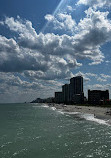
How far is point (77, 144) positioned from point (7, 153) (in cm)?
Answer: 1028

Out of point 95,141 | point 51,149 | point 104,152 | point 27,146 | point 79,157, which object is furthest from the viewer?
point 95,141

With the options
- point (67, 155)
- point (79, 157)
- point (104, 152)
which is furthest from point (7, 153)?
point (104, 152)

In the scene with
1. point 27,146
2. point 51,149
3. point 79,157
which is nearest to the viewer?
point 79,157

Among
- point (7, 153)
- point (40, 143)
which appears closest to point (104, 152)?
point (40, 143)

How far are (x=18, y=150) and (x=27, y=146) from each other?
232cm

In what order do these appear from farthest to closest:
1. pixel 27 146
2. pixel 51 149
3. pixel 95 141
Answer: pixel 95 141 → pixel 27 146 → pixel 51 149

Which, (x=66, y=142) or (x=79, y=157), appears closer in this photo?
(x=79, y=157)

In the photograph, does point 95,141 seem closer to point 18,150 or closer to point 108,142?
point 108,142

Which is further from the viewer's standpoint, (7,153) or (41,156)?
(7,153)

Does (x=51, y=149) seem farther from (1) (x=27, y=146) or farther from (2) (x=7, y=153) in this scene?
(2) (x=7, y=153)

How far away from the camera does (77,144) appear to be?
26.5 m

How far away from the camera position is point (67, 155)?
21328 mm

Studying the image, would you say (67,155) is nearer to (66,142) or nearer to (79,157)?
(79,157)

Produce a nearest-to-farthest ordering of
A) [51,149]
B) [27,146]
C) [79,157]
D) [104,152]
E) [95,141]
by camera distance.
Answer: [79,157]
[104,152]
[51,149]
[27,146]
[95,141]
